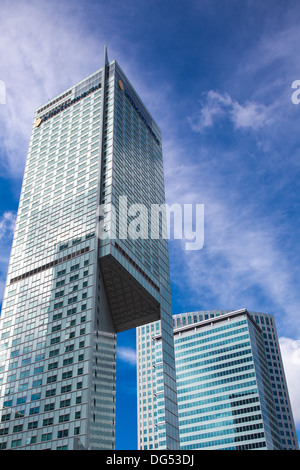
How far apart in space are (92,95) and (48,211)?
37535 millimetres

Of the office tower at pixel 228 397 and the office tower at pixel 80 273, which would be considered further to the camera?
the office tower at pixel 228 397

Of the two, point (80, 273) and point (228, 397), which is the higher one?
point (228, 397)

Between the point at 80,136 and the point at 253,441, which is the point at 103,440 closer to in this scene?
the point at 80,136

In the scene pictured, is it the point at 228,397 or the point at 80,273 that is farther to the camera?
the point at 228,397

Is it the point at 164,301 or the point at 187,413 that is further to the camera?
the point at 187,413

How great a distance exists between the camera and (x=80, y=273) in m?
104

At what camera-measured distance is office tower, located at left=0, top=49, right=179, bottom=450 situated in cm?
A: 9144

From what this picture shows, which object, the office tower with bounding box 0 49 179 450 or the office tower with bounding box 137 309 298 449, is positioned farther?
the office tower with bounding box 137 309 298 449

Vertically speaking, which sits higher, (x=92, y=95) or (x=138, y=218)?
(x=92, y=95)

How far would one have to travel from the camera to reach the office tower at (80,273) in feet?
300
